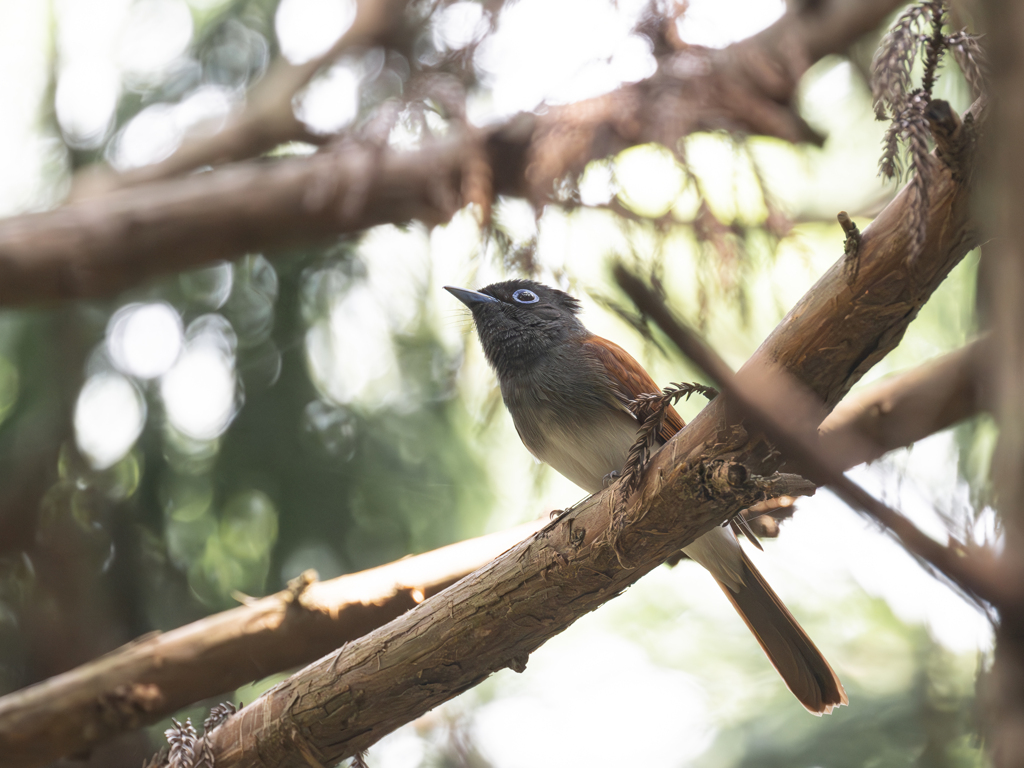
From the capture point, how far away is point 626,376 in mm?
2994

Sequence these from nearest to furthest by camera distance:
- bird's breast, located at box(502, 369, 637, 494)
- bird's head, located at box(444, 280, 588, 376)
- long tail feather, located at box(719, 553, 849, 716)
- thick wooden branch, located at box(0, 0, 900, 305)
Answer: long tail feather, located at box(719, 553, 849, 716) → bird's breast, located at box(502, 369, 637, 494) → bird's head, located at box(444, 280, 588, 376) → thick wooden branch, located at box(0, 0, 900, 305)

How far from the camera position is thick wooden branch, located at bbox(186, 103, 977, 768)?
4.91 ft

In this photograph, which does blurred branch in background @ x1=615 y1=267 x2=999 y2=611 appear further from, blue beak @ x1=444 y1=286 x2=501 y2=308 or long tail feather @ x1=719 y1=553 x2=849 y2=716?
blue beak @ x1=444 y1=286 x2=501 y2=308

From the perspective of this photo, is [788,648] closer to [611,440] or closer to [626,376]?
[611,440]

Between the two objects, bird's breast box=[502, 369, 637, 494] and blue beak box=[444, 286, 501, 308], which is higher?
blue beak box=[444, 286, 501, 308]

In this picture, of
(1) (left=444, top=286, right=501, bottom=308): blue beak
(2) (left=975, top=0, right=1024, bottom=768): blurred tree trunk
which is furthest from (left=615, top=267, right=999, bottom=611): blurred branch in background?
(1) (left=444, top=286, right=501, bottom=308): blue beak

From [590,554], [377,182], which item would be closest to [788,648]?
[590,554]

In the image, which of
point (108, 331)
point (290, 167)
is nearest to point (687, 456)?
point (290, 167)

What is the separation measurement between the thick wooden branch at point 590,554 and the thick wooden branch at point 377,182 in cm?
218

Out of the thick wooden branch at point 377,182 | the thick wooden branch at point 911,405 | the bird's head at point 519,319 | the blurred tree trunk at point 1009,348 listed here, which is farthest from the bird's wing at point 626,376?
the blurred tree trunk at point 1009,348

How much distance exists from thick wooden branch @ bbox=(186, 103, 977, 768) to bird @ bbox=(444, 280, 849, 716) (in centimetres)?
70

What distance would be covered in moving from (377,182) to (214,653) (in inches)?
97.3

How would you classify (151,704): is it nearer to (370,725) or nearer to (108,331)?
(370,725)

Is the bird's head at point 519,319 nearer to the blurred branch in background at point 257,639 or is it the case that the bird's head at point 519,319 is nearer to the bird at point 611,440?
the bird at point 611,440
